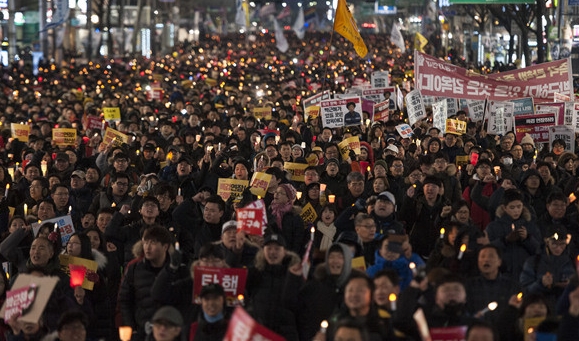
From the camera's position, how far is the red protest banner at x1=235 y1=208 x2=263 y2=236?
927 cm

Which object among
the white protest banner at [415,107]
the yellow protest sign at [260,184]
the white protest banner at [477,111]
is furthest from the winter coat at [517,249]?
the white protest banner at [477,111]

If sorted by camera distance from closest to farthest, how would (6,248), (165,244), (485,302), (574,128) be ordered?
(485,302) < (165,244) < (6,248) < (574,128)

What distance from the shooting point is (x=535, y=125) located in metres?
18.3

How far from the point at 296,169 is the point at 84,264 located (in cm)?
508

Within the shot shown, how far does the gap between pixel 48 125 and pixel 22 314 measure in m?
12.1

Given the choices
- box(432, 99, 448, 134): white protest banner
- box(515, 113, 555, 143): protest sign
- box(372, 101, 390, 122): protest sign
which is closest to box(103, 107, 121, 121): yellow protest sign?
box(372, 101, 390, 122): protest sign

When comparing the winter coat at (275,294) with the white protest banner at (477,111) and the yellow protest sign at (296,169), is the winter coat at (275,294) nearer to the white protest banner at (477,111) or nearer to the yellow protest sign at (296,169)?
the yellow protest sign at (296,169)

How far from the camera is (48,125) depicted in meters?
19.2

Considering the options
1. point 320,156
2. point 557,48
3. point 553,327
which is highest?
point 557,48

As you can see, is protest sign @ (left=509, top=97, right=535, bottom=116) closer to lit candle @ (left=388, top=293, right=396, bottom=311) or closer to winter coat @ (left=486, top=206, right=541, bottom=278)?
winter coat @ (left=486, top=206, right=541, bottom=278)

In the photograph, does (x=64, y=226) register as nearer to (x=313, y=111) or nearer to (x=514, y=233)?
(x=514, y=233)

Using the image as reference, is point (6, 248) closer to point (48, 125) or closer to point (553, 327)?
point (553, 327)

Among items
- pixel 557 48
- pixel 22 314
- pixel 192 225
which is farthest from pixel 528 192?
pixel 557 48

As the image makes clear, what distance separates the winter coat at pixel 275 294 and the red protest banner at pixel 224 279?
13 centimetres
